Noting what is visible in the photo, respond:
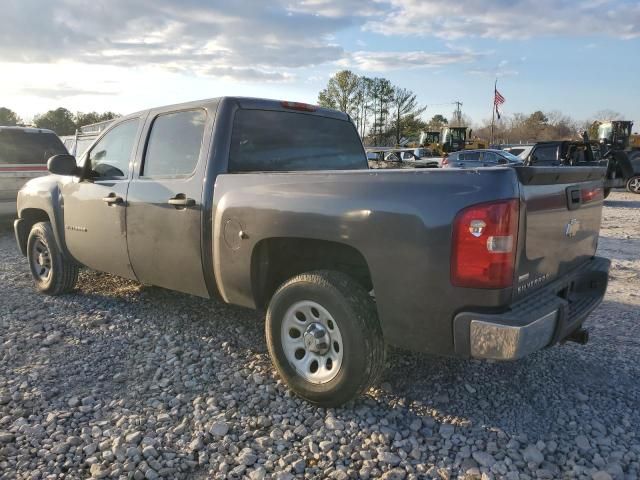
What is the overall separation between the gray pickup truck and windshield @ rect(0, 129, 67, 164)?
5.31 meters

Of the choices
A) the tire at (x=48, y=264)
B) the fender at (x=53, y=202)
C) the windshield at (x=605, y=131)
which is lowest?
the tire at (x=48, y=264)

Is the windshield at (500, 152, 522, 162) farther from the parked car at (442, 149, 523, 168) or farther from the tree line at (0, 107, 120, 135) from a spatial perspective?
the tree line at (0, 107, 120, 135)

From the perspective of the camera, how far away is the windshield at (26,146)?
9.09m

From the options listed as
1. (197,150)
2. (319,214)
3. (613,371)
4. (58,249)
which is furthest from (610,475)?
(58,249)

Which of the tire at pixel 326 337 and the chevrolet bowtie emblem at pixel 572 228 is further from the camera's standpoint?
the chevrolet bowtie emblem at pixel 572 228

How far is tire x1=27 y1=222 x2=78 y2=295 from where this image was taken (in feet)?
17.3

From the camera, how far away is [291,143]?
13.8 ft

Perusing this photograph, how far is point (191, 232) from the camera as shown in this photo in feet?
12.1

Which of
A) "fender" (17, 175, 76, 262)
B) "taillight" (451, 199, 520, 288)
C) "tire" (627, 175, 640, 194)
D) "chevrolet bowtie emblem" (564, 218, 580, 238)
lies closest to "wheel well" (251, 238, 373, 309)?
"taillight" (451, 199, 520, 288)

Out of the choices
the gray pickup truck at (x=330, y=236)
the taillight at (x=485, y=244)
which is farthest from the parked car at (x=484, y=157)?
the taillight at (x=485, y=244)

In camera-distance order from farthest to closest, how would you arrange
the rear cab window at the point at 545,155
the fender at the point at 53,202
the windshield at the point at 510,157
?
the windshield at the point at 510,157 < the rear cab window at the point at 545,155 < the fender at the point at 53,202

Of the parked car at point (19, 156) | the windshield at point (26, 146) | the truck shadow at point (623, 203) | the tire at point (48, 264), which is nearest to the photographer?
the tire at point (48, 264)

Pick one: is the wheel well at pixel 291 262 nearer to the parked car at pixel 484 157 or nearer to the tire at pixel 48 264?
the tire at pixel 48 264

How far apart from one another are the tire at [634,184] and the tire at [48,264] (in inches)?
733
